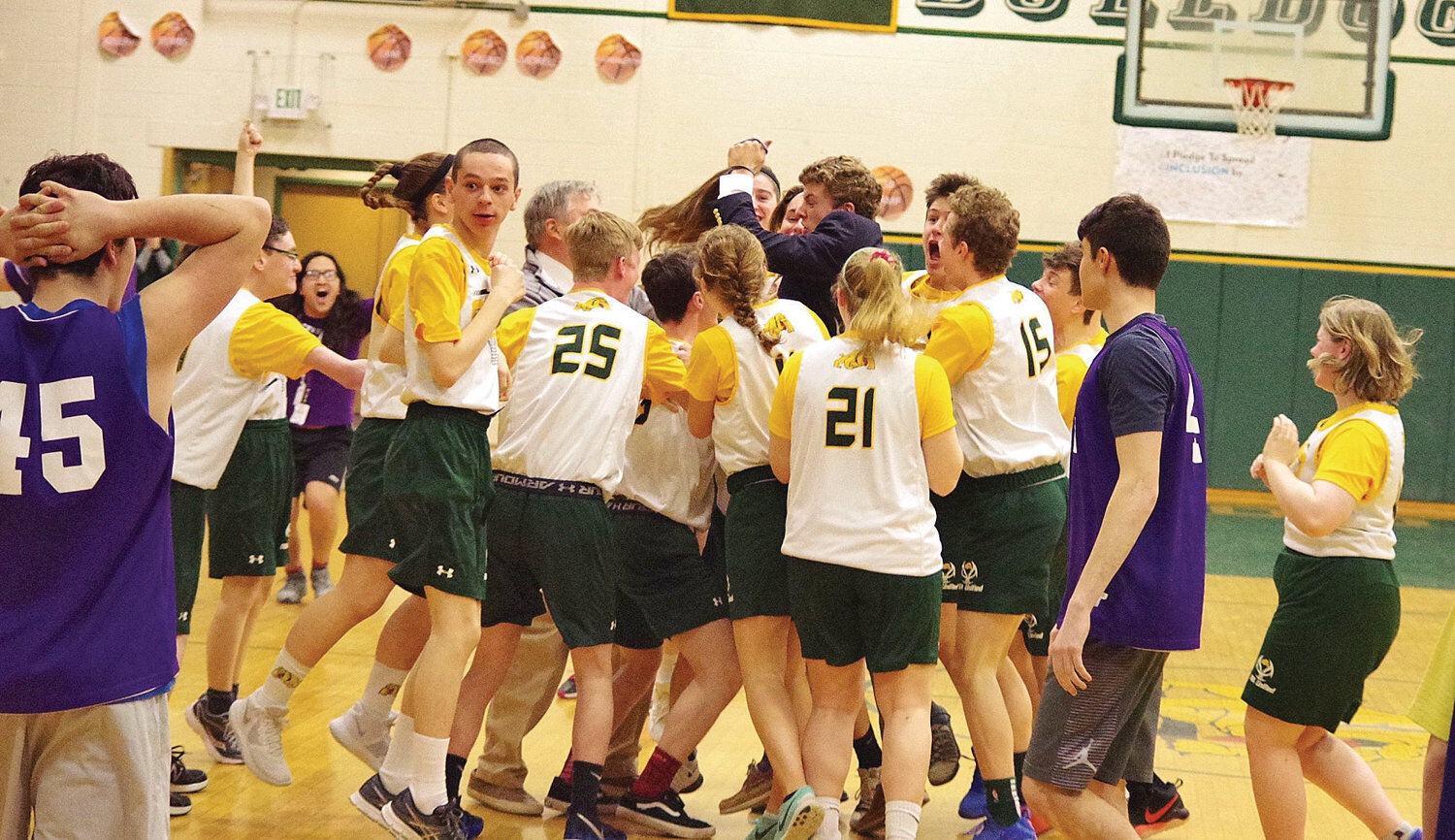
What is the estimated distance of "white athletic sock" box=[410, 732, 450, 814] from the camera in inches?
145

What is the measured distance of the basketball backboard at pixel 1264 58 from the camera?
39.1 feet

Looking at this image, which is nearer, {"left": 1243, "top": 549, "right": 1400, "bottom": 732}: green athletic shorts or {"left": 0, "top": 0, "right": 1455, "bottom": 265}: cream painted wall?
{"left": 1243, "top": 549, "right": 1400, "bottom": 732}: green athletic shorts

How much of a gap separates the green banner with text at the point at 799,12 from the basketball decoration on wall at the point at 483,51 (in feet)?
5.54

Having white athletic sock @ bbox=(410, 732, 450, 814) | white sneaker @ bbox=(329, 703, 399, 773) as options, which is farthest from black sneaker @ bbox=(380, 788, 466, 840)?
white sneaker @ bbox=(329, 703, 399, 773)

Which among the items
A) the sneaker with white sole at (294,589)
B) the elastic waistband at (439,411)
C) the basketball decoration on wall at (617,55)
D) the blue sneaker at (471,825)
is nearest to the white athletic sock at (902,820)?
the blue sneaker at (471,825)

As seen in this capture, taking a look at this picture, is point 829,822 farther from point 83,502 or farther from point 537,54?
point 537,54

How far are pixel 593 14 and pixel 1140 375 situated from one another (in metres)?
10.8

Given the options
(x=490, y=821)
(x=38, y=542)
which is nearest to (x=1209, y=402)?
(x=490, y=821)

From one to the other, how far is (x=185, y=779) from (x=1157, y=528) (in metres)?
3.11

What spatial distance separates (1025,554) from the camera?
4.00 metres

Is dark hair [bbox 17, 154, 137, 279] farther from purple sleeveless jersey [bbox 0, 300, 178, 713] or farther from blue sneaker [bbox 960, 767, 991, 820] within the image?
blue sneaker [bbox 960, 767, 991, 820]

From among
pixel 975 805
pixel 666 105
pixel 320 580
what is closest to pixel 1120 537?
pixel 975 805

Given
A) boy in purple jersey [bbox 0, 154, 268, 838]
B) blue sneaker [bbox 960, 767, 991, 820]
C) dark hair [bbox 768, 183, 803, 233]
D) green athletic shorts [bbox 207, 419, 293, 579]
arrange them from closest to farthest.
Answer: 1. boy in purple jersey [bbox 0, 154, 268, 838]
2. blue sneaker [bbox 960, 767, 991, 820]
3. green athletic shorts [bbox 207, 419, 293, 579]
4. dark hair [bbox 768, 183, 803, 233]

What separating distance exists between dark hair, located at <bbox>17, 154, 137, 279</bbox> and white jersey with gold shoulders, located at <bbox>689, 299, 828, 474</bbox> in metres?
2.05
